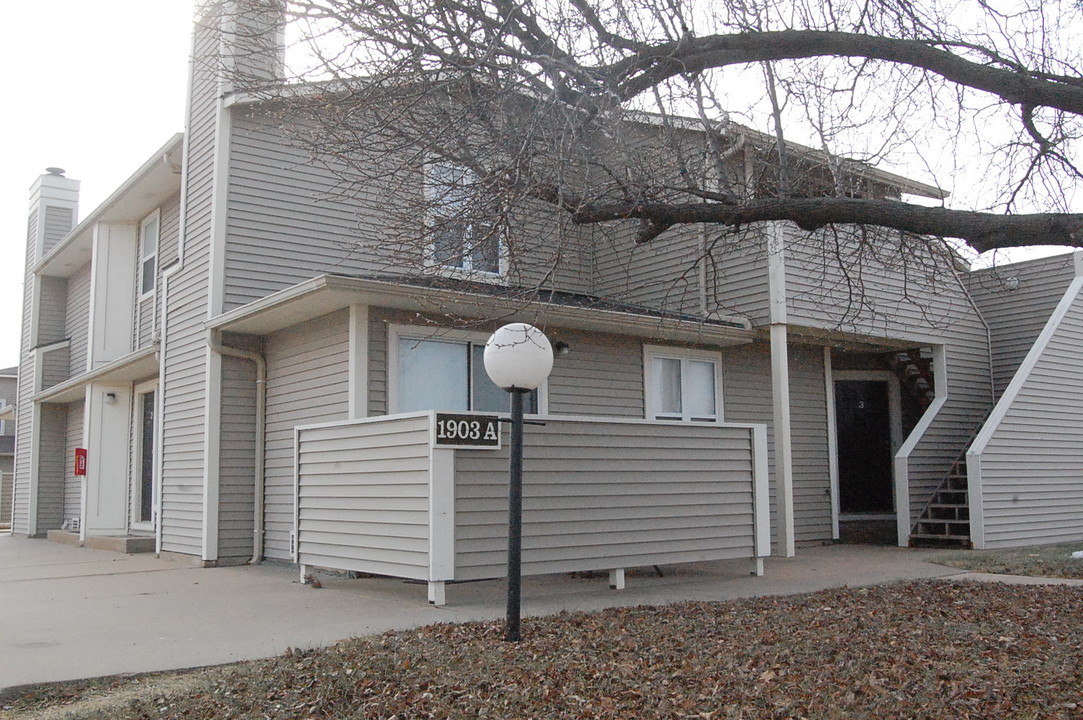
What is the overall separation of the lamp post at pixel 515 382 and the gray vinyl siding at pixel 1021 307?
1102 cm

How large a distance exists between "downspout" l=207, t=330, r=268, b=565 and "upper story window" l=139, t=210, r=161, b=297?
4596 mm

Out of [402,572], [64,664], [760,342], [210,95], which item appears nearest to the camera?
[64,664]

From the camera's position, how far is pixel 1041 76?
7.91 metres

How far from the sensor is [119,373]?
14867 mm

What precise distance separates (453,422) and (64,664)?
3.47 meters

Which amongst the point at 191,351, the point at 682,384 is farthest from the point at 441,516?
the point at 682,384

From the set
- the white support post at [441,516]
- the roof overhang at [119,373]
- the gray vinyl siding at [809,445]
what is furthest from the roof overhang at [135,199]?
the gray vinyl siding at [809,445]

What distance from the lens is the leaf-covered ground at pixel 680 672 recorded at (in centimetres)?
496

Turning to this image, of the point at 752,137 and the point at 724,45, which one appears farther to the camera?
the point at 752,137

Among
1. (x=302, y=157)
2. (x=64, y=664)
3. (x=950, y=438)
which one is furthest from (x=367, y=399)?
(x=950, y=438)

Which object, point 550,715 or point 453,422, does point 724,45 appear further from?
point 550,715

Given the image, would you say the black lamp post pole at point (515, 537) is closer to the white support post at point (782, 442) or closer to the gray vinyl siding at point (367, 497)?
the gray vinyl siding at point (367, 497)

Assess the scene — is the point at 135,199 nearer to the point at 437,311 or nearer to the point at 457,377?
the point at 457,377

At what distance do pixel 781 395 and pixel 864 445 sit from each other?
4.21m
